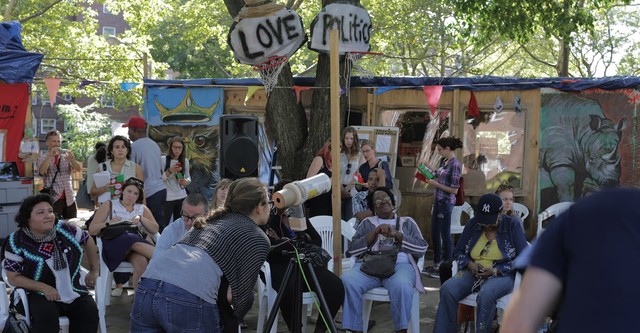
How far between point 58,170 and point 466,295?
5.47 meters

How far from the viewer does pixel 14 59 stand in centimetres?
939

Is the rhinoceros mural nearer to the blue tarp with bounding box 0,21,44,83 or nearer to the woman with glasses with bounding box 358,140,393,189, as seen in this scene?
the woman with glasses with bounding box 358,140,393,189

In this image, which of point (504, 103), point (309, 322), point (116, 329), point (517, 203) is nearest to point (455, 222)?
point (517, 203)

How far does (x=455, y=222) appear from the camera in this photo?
33.2 feet

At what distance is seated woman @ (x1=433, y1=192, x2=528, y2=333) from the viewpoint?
6.10 metres

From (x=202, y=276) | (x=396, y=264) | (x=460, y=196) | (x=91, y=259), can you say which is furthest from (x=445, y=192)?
(x=202, y=276)

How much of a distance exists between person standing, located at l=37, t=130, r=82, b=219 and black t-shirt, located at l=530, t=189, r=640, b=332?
8.26m

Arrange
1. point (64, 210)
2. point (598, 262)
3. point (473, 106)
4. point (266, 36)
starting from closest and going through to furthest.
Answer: point (598, 262) < point (266, 36) < point (64, 210) < point (473, 106)

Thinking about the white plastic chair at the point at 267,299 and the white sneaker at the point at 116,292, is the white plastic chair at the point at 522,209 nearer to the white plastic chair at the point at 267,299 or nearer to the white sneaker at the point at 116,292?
the white plastic chair at the point at 267,299

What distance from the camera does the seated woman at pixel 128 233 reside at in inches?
271

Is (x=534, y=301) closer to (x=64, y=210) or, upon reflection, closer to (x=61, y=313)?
(x=61, y=313)

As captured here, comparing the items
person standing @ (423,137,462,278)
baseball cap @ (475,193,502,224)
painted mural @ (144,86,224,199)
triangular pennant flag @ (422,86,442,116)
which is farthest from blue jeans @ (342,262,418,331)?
painted mural @ (144,86,224,199)

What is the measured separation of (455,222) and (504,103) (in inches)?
69.3

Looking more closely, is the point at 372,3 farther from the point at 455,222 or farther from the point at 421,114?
the point at 455,222
